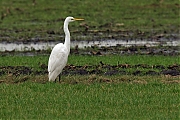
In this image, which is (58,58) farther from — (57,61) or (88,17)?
(88,17)

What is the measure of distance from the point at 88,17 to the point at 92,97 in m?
26.7

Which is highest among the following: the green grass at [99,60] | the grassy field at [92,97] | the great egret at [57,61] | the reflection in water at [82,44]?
the great egret at [57,61]

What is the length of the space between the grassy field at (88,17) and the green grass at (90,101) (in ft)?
50.0

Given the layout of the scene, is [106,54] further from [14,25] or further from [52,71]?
[14,25]

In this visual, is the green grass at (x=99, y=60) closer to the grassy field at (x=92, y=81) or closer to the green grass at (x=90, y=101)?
the grassy field at (x=92, y=81)

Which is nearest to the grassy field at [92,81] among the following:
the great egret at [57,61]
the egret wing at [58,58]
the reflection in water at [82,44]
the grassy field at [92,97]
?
the grassy field at [92,97]

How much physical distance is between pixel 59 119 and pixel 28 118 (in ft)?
2.18

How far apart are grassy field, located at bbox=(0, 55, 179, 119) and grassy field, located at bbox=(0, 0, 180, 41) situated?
1395 cm

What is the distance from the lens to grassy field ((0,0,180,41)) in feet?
110

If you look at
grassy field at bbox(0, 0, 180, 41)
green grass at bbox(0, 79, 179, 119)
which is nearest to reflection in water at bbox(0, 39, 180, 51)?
grassy field at bbox(0, 0, 180, 41)

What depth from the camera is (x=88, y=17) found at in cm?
4059

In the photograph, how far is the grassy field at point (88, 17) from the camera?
1321 inches

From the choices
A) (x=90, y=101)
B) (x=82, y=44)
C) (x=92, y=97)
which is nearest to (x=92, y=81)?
(x=92, y=97)

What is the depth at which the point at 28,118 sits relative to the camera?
39.8 feet
